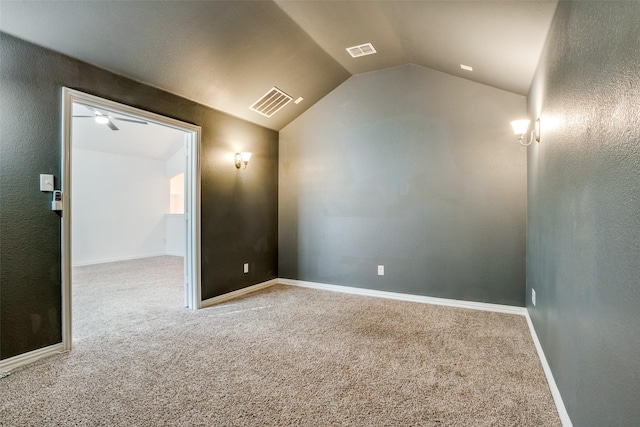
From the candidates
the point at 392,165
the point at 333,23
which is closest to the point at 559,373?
the point at 392,165

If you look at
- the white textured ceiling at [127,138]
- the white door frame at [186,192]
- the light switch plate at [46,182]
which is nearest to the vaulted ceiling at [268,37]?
the white door frame at [186,192]

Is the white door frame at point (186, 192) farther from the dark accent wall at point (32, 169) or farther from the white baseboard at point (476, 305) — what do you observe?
the white baseboard at point (476, 305)

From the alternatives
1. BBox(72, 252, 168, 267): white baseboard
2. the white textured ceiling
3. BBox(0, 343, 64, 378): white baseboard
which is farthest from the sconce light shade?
BBox(72, 252, 168, 267): white baseboard

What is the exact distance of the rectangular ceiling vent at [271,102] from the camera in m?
4.04

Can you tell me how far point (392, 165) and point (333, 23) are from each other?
1.83 meters

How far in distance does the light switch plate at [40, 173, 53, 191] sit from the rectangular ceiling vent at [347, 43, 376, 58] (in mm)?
3056

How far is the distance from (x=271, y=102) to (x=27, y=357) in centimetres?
343

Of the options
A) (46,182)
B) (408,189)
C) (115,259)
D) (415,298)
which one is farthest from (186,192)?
(115,259)

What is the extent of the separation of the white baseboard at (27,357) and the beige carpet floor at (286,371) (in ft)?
0.27

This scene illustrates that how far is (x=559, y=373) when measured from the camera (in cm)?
186

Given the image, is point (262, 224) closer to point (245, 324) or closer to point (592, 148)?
point (245, 324)

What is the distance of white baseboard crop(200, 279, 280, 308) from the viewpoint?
3.85m

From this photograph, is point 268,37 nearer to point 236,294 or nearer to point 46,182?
point 46,182

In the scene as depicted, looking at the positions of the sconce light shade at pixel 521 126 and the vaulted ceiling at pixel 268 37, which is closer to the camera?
the vaulted ceiling at pixel 268 37
